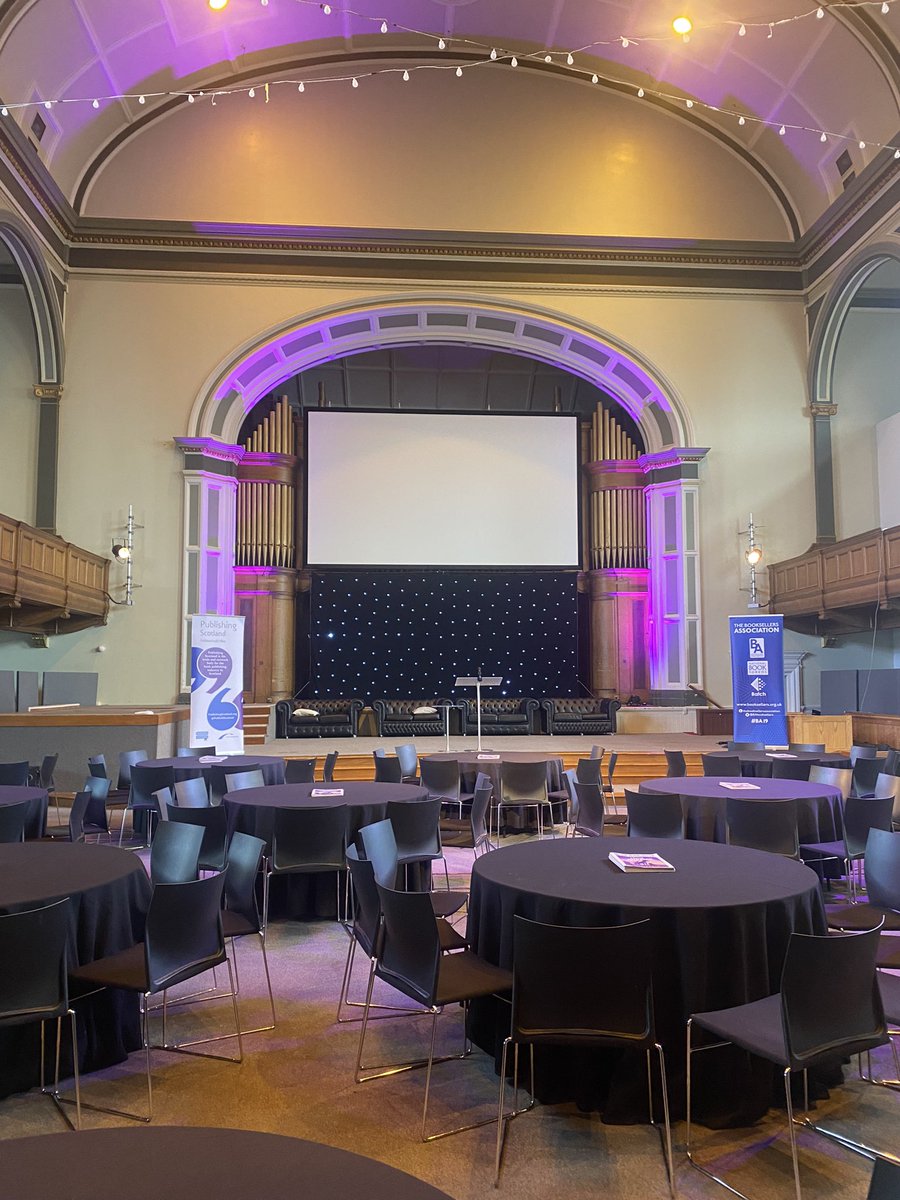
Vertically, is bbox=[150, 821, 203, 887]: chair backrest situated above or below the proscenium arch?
below

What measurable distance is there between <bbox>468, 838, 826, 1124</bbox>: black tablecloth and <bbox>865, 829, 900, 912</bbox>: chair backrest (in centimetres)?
84

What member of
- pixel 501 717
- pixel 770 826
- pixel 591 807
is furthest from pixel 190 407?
pixel 770 826

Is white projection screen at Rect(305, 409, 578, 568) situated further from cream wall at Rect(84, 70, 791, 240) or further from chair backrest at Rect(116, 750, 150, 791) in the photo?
chair backrest at Rect(116, 750, 150, 791)

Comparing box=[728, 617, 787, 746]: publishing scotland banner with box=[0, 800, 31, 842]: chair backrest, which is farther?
box=[728, 617, 787, 746]: publishing scotland banner

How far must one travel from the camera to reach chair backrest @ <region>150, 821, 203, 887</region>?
409 centimetres

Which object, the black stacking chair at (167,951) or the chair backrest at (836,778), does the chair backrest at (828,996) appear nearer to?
the black stacking chair at (167,951)

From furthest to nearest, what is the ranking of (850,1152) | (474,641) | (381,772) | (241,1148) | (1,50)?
(474,641)
(1,50)
(381,772)
(850,1152)
(241,1148)

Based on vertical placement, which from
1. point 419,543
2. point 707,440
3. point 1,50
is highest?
point 1,50

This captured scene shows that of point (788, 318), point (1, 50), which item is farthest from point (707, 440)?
point (1, 50)

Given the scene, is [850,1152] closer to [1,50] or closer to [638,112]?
[1,50]

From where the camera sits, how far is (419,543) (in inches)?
597

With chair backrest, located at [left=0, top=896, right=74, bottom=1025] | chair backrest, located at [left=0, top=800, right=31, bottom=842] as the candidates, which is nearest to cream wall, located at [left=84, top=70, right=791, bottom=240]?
chair backrest, located at [left=0, top=800, right=31, bottom=842]

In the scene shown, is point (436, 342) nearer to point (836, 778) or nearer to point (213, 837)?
point (836, 778)

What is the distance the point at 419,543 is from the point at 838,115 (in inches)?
335
